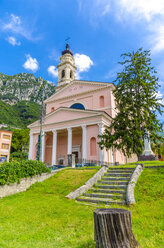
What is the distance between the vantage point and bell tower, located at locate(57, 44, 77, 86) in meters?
35.6

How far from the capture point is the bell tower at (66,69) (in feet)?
117

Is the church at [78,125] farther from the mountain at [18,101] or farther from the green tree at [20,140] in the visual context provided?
the mountain at [18,101]

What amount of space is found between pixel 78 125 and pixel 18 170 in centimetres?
1213

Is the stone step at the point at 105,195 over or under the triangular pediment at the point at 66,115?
under

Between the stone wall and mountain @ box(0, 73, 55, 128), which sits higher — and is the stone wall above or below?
below

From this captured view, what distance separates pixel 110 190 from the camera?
23.9ft

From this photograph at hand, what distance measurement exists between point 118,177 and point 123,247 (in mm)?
6498

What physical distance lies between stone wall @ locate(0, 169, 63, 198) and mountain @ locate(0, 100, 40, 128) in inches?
2567

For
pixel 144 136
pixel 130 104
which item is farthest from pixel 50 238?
pixel 130 104

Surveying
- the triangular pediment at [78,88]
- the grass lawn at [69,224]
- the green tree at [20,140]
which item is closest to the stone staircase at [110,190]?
the grass lawn at [69,224]

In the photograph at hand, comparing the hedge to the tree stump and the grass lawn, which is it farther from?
the tree stump

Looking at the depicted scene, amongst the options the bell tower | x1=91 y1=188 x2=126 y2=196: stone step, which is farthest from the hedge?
the bell tower

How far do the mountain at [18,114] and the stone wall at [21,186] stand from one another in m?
65.2

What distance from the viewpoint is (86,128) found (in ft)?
67.2
